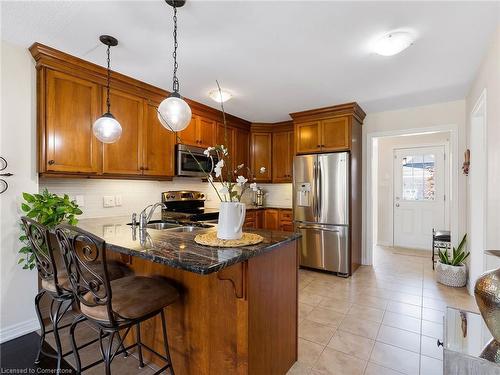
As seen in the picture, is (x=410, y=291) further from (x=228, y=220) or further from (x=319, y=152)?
(x=228, y=220)

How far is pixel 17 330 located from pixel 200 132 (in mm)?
2773

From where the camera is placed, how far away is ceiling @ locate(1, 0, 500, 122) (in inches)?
68.5

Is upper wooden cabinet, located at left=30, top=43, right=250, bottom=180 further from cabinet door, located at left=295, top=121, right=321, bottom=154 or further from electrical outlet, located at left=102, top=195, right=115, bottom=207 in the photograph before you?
cabinet door, located at left=295, top=121, right=321, bottom=154

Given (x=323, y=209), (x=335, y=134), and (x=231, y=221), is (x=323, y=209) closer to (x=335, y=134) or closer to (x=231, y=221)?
(x=335, y=134)

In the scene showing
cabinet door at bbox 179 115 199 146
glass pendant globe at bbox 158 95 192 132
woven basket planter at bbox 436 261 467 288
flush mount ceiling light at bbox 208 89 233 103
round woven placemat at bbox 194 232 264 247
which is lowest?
woven basket planter at bbox 436 261 467 288

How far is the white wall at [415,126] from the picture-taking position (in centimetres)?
345

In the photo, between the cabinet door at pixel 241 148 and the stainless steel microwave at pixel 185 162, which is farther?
→ the cabinet door at pixel 241 148

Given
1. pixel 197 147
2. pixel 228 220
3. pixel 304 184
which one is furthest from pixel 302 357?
pixel 197 147

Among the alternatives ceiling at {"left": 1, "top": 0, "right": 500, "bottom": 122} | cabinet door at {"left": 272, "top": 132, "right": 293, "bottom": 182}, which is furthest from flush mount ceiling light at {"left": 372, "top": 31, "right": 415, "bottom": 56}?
cabinet door at {"left": 272, "top": 132, "right": 293, "bottom": 182}

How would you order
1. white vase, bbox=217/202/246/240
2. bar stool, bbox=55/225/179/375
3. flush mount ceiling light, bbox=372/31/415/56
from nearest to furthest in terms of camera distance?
bar stool, bbox=55/225/179/375
white vase, bbox=217/202/246/240
flush mount ceiling light, bbox=372/31/415/56

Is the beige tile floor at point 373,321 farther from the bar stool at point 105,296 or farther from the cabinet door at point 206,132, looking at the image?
the cabinet door at point 206,132

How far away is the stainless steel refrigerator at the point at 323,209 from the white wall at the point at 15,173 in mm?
3147

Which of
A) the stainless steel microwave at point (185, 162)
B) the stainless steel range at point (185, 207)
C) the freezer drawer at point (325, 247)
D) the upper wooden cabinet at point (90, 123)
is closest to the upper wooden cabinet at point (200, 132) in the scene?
the stainless steel microwave at point (185, 162)

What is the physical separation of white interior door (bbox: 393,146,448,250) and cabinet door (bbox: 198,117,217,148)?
3.96m
